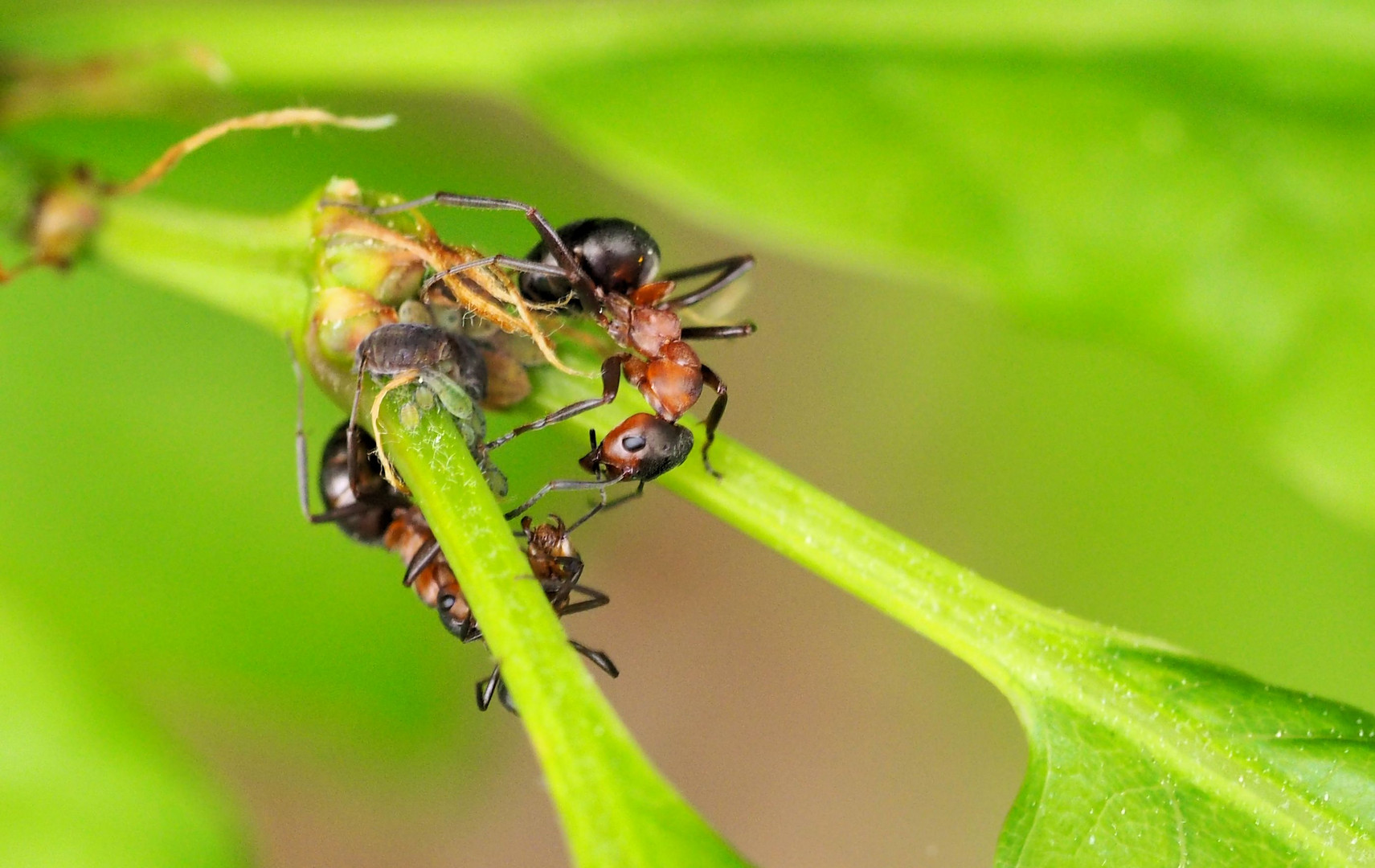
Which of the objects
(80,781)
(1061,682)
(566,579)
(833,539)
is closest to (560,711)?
(833,539)

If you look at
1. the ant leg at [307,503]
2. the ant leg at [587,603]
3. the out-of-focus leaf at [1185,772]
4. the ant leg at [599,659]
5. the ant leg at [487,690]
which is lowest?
the ant leg at [487,690]

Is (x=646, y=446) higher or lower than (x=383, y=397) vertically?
lower

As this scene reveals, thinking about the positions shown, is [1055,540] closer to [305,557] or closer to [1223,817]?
[305,557]

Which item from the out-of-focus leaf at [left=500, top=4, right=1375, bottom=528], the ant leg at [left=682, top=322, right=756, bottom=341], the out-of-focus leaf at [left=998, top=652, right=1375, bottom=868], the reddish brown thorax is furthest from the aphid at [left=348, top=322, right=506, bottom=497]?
the out-of-focus leaf at [left=500, top=4, right=1375, bottom=528]

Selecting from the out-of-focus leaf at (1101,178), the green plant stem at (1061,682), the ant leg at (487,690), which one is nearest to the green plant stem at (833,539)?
the green plant stem at (1061,682)

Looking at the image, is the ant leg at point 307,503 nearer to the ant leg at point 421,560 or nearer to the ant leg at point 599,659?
the ant leg at point 421,560

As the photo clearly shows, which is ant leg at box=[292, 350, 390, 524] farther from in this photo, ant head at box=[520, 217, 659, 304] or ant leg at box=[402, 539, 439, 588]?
ant head at box=[520, 217, 659, 304]

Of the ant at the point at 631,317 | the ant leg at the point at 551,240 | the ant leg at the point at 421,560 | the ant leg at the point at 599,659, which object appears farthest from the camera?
the ant leg at the point at 599,659

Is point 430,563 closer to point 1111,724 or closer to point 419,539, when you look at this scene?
point 419,539
